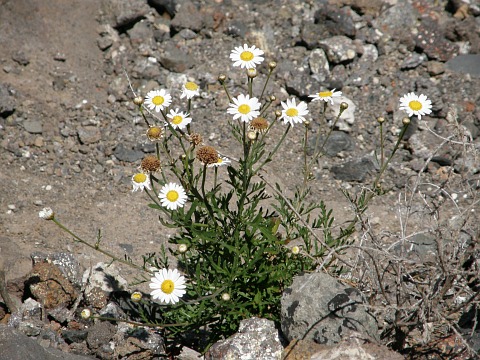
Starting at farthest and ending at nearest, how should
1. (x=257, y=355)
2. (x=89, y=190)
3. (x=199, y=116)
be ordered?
(x=199, y=116) → (x=89, y=190) → (x=257, y=355)

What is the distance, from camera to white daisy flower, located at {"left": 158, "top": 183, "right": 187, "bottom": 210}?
3389 millimetres

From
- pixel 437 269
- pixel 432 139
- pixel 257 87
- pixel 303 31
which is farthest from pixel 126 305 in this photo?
pixel 303 31

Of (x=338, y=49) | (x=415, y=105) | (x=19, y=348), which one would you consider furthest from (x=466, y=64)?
(x=19, y=348)

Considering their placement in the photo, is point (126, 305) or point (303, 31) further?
point (303, 31)

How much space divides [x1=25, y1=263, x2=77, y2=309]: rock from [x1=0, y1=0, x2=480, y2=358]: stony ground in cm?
64

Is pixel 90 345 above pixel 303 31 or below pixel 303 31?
below

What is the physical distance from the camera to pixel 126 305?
14.1 ft

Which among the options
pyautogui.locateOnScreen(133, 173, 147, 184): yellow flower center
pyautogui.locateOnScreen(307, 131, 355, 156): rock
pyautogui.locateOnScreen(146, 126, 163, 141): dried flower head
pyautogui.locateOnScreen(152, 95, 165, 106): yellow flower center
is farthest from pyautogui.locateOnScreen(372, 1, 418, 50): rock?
pyautogui.locateOnScreen(133, 173, 147, 184): yellow flower center

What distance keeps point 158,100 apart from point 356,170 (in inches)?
110

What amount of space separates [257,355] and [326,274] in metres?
0.65

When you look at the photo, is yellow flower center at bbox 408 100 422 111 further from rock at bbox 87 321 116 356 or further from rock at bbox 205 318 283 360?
rock at bbox 87 321 116 356

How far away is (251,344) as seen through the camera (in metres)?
3.64

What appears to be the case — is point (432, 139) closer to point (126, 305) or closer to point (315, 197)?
point (315, 197)

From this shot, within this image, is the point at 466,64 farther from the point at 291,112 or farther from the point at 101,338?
the point at 101,338
